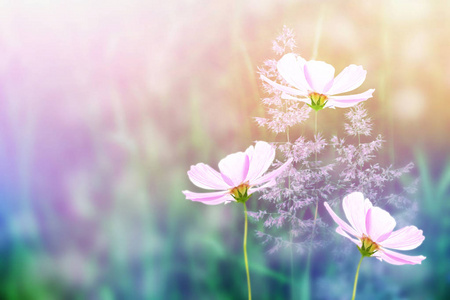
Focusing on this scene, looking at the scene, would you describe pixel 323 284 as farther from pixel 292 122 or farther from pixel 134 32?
pixel 134 32

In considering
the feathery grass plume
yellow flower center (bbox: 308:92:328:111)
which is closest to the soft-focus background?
the feathery grass plume

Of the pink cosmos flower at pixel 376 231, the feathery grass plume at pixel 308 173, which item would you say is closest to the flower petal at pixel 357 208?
the pink cosmos flower at pixel 376 231

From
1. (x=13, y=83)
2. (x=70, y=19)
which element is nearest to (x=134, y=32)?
(x=70, y=19)

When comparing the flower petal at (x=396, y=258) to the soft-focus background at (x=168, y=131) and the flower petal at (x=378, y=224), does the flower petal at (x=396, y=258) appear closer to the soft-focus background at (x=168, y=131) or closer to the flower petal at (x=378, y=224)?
the flower petal at (x=378, y=224)

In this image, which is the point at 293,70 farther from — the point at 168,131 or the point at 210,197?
the point at 168,131

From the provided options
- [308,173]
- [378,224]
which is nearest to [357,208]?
[378,224]

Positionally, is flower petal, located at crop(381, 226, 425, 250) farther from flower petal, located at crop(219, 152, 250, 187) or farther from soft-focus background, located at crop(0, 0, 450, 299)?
soft-focus background, located at crop(0, 0, 450, 299)
